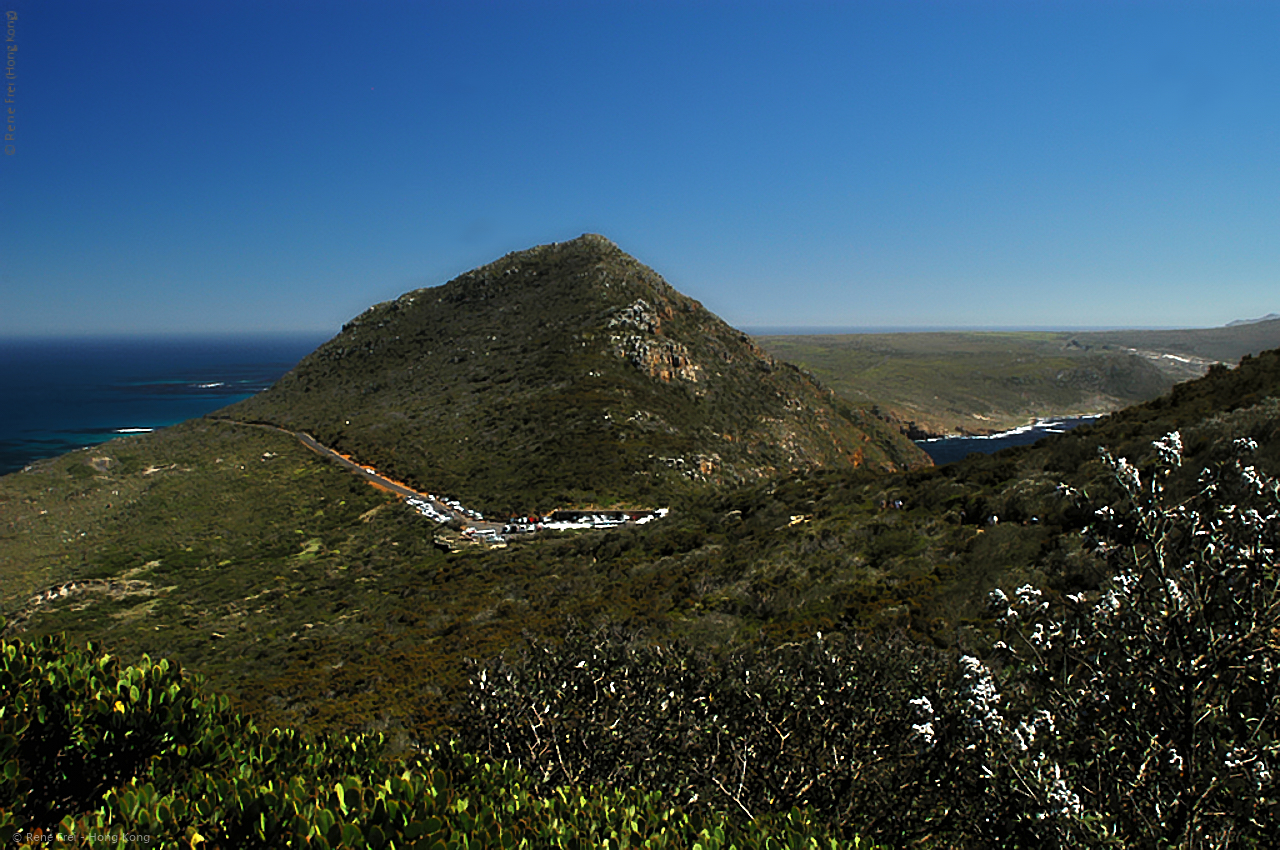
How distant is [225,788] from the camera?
18.3 ft

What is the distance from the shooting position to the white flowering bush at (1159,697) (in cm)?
444

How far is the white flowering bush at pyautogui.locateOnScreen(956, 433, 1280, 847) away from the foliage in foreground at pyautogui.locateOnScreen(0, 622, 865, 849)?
6.99 ft

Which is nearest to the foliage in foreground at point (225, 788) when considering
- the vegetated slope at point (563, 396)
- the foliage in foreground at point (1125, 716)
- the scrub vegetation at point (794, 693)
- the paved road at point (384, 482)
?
the scrub vegetation at point (794, 693)

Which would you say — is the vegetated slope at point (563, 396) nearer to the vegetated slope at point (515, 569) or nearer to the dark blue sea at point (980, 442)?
the vegetated slope at point (515, 569)

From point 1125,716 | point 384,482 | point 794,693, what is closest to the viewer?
point 1125,716

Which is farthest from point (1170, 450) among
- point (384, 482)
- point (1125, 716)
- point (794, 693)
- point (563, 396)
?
point (563, 396)

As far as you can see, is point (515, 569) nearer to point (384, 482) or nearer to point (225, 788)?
point (384, 482)

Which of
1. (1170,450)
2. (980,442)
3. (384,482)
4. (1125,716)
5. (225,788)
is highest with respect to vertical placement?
(1170,450)

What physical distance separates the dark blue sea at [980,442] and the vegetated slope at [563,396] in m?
27.1

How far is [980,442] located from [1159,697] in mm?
137333

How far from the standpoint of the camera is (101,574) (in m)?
41.5

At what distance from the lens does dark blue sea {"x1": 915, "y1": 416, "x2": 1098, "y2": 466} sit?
109m

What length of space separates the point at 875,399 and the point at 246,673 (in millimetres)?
155967

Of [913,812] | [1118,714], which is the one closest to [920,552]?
[913,812]
